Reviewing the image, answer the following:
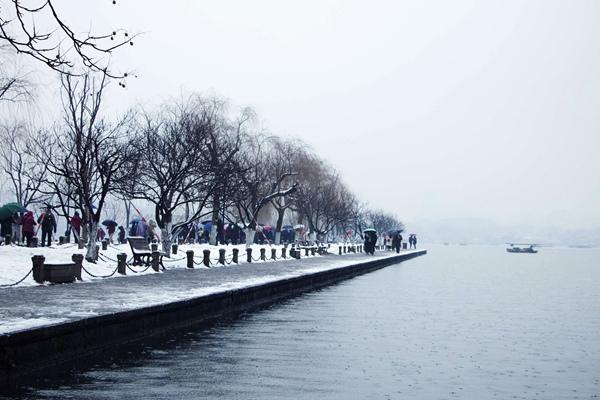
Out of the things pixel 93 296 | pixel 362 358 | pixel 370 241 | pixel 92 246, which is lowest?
pixel 362 358

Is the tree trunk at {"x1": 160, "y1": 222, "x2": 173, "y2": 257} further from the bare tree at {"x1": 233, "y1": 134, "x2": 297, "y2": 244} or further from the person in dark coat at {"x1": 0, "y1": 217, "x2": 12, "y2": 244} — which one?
the bare tree at {"x1": 233, "y1": 134, "x2": 297, "y2": 244}

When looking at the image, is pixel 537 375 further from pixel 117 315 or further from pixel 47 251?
pixel 47 251

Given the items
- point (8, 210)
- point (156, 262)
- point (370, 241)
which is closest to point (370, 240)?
point (370, 241)

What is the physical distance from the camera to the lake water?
32.6 ft

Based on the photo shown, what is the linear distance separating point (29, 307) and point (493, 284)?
24.2 metres

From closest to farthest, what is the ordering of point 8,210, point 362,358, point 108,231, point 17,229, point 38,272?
point 362,358 → point 38,272 → point 8,210 → point 17,229 → point 108,231

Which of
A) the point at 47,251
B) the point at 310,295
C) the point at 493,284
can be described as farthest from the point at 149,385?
the point at 493,284

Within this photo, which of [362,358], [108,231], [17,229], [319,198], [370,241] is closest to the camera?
[362,358]

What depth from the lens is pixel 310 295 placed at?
26312 mm

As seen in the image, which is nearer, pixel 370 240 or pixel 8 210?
pixel 8 210

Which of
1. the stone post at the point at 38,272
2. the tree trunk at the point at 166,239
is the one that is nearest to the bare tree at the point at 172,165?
the tree trunk at the point at 166,239

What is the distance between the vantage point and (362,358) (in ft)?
41.5

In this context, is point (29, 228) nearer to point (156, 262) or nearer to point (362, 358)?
point (156, 262)

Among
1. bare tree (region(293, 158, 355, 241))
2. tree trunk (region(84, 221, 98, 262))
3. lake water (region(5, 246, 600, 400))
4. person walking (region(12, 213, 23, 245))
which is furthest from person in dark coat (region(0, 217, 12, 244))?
bare tree (region(293, 158, 355, 241))
